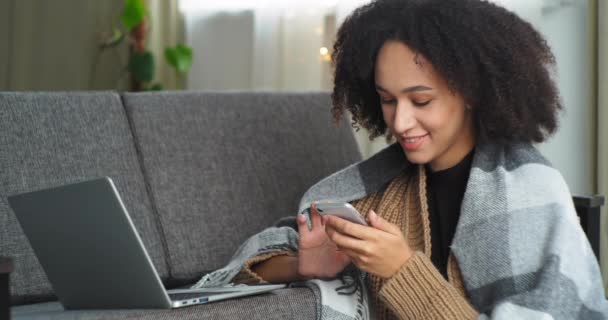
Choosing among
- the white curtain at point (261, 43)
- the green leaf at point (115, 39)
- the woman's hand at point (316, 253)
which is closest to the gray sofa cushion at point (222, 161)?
the woman's hand at point (316, 253)

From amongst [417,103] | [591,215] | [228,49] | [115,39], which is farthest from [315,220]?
[115,39]

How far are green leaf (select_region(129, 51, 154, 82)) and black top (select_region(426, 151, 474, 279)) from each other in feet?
8.12

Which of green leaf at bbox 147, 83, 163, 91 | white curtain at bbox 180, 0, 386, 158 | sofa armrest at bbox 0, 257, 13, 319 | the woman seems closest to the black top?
the woman

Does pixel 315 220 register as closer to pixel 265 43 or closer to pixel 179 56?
pixel 265 43

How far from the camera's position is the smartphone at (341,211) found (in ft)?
4.39

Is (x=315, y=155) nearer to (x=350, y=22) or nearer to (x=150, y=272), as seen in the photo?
(x=350, y=22)

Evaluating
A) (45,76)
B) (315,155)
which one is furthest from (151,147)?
(45,76)

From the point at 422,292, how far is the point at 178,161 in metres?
0.76

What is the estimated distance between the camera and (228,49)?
372 centimetres

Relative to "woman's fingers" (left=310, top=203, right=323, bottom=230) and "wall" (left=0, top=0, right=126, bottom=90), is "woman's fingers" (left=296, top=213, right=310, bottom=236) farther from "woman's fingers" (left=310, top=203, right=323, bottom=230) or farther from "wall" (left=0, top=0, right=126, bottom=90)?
"wall" (left=0, top=0, right=126, bottom=90)

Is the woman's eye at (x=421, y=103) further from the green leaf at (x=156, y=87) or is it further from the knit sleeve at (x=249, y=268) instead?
the green leaf at (x=156, y=87)

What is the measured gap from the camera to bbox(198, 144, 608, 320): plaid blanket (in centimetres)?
135

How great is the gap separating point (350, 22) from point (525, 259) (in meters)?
0.56

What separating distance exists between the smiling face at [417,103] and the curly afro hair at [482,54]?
0.02 metres
